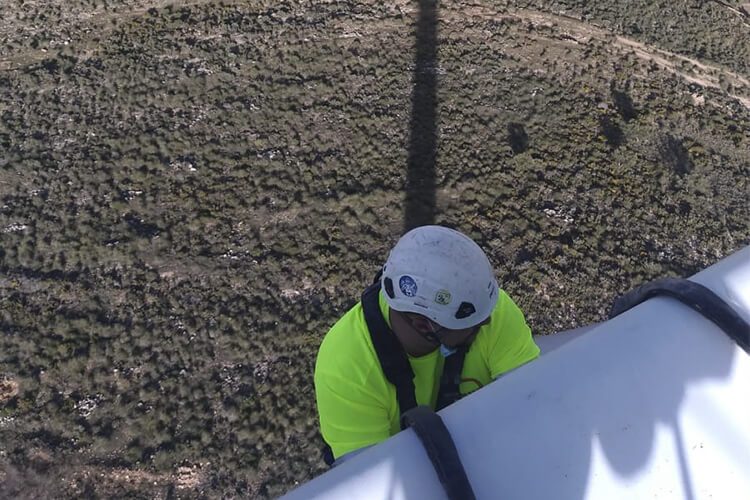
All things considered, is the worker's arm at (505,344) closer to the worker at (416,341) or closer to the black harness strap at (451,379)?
the worker at (416,341)

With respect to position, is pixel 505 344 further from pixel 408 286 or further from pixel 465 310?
pixel 408 286

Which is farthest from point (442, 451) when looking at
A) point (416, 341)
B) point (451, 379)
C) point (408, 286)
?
point (451, 379)

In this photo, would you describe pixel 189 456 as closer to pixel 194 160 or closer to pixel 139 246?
pixel 139 246

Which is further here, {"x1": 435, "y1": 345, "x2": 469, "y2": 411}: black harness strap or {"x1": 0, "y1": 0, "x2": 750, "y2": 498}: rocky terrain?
{"x1": 0, "y1": 0, "x2": 750, "y2": 498}: rocky terrain

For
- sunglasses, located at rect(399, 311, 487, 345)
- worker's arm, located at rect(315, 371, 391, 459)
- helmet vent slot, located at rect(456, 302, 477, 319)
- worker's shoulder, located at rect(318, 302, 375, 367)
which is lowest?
worker's arm, located at rect(315, 371, 391, 459)

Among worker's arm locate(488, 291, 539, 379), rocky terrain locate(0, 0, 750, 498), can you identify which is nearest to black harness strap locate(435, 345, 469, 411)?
worker's arm locate(488, 291, 539, 379)

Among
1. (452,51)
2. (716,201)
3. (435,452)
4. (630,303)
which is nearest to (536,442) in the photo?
(435,452)

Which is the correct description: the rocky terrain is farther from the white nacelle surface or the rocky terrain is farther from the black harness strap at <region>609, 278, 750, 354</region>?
the black harness strap at <region>609, 278, 750, 354</region>
